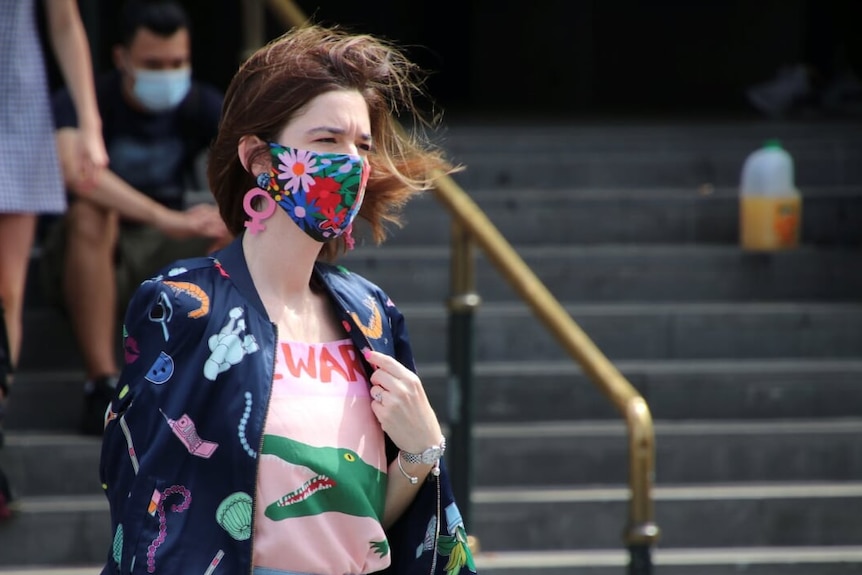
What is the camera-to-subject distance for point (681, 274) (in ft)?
20.0

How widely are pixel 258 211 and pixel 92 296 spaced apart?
9.00 feet

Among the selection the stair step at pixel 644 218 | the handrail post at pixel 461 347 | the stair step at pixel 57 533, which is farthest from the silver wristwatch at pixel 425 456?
the stair step at pixel 644 218

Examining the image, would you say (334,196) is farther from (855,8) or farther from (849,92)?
(855,8)

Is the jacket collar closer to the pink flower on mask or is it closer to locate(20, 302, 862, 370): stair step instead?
the pink flower on mask

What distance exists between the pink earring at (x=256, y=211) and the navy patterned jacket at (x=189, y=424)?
0.30 feet

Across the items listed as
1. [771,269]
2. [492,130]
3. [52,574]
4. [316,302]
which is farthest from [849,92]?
[316,302]

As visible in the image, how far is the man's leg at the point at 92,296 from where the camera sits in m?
4.81

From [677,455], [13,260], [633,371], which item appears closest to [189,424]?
[13,260]

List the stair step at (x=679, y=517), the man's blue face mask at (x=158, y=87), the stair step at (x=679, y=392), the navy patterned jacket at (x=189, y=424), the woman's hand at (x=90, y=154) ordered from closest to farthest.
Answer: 1. the navy patterned jacket at (x=189, y=424)
2. the woman's hand at (x=90, y=154)
3. the stair step at (x=679, y=517)
4. the man's blue face mask at (x=158, y=87)
5. the stair step at (x=679, y=392)

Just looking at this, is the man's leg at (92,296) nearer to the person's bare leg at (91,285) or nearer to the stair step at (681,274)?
the person's bare leg at (91,285)

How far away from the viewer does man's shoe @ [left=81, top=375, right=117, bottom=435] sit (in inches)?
189

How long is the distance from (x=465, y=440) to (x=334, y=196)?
2.52 m

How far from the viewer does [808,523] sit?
5.00 meters

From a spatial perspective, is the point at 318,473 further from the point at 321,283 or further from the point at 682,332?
the point at 682,332
